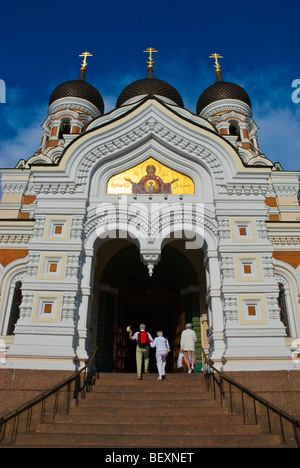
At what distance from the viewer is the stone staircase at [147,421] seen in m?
5.29

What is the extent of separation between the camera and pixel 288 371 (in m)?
7.63

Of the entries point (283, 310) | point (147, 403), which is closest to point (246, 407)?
point (147, 403)

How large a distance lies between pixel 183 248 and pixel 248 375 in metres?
4.84

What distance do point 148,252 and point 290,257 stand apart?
484cm

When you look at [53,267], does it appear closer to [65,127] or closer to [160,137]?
[160,137]

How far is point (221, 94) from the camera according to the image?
1875 cm

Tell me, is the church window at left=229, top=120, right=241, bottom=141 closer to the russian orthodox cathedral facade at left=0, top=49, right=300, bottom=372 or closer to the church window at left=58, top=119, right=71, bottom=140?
the russian orthodox cathedral facade at left=0, top=49, right=300, bottom=372

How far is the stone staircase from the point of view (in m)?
5.29

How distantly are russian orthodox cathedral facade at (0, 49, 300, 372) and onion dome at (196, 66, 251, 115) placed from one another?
7605 millimetres

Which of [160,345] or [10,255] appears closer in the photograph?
[160,345]

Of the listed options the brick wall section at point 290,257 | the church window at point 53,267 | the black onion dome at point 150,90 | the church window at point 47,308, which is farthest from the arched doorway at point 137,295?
the black onion dome at point 150,90

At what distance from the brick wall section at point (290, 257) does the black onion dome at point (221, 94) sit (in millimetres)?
10366
